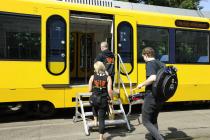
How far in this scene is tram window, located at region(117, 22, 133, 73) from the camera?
10.6 m

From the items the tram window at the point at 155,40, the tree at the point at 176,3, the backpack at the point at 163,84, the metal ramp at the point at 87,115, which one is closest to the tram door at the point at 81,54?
the tram window at the point at 155,40

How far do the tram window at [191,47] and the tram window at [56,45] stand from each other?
11.9ft

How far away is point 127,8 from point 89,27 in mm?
1400

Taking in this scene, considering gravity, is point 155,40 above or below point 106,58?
above

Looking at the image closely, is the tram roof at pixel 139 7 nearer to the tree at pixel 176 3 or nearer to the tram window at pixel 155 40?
the tram window at pixel 155 40

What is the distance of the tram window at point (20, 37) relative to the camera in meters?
9.11

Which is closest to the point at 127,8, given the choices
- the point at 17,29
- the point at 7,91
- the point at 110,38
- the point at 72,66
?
the point at 110,38

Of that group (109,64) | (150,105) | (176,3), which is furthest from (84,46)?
(176,3)

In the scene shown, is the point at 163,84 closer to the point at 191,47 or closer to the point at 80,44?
the point at 191,47

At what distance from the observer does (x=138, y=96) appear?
7574 mm

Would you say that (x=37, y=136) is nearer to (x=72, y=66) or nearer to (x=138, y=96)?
(x=138, y=96)

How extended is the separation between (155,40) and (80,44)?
100 inches

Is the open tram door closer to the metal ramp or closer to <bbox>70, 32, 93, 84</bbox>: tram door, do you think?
the metal ramp

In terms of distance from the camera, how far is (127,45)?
35.2 feet
